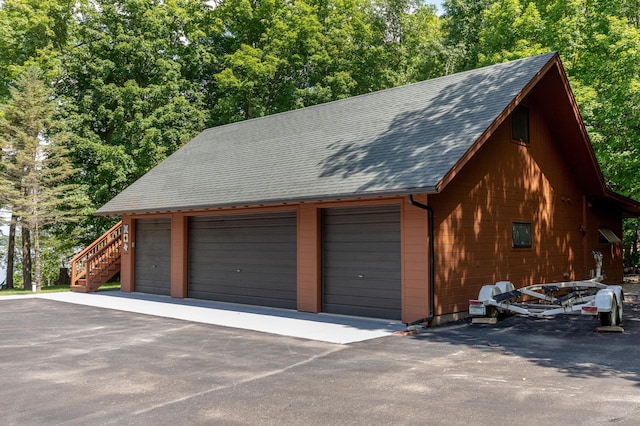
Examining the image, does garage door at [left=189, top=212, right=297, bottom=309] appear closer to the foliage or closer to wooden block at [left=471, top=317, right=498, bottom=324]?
wooden block at [left=471, top=317, right=498, bottom=324]

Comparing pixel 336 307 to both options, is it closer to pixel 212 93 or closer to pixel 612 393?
pixel 612 393

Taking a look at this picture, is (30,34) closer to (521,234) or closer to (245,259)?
(245,259)

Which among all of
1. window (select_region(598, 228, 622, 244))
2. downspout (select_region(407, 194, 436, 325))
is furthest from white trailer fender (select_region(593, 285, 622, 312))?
window (select_region(598, 228, 622, 244))

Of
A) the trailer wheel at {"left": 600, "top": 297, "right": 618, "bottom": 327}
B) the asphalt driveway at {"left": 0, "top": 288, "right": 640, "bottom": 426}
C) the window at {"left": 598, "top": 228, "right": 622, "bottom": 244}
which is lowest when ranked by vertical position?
the asphalt driveway at {"left": 0, "top": 288, "right": 640, "bottom": 426}

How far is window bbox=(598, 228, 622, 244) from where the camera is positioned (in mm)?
18094

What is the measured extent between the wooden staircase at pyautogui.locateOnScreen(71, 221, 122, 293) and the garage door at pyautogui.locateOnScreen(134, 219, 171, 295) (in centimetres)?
184

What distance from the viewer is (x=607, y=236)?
18156 mm

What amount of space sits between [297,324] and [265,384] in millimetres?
4879

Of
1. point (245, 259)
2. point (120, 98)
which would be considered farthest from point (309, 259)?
point (120, 98)

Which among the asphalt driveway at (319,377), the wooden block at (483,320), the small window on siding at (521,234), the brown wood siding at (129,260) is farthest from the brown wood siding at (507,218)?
the brown wood siding at (129,260)

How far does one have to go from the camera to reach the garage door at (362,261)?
11719 millimetres

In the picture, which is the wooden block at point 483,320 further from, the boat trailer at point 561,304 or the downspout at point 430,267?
the downspout at point 430,267

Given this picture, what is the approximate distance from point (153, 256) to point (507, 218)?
38.5 ft

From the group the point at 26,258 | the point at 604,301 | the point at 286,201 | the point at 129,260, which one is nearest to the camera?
the point at 604,301
